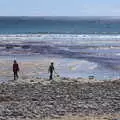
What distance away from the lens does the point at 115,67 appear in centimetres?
3703

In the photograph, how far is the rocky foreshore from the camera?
62.1 ft

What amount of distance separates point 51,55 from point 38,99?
82.7 ft

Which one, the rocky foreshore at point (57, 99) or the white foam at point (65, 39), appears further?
the white foam at point (65, 39)

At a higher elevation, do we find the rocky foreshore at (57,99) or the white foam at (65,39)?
the white foam at (65,39)

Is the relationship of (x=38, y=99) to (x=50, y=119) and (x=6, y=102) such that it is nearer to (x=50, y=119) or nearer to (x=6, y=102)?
(x=6, y=102)

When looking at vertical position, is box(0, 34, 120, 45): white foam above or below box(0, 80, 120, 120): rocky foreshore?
above

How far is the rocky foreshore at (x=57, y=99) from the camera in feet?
62.1

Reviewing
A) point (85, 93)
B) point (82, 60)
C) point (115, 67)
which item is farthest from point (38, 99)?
point (82, 60)

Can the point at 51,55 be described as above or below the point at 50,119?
above

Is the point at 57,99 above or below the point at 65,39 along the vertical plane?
below

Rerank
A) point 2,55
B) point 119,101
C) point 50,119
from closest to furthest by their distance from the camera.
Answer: point 50,119
point 119,101
point 2,55

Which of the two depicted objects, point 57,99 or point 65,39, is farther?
point 65,39

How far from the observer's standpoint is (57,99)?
2188cm

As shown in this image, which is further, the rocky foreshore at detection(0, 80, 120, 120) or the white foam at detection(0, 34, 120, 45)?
the white foam at detection(0, 34, 120, 45)
